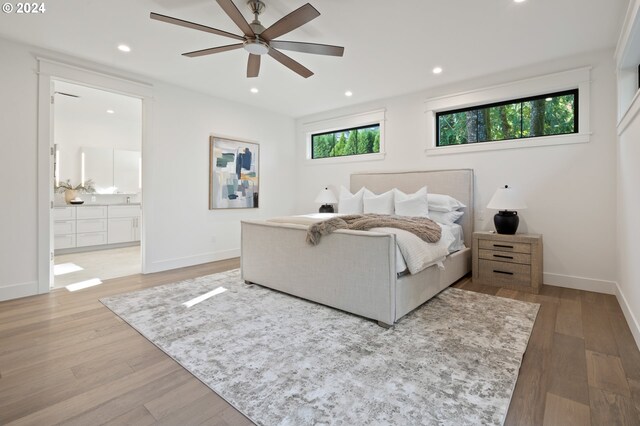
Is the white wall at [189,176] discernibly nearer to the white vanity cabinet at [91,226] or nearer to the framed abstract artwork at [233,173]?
the framed abstract artwork at [233,173]

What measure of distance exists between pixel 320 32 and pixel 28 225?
3.69m

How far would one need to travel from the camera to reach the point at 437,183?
14.3ft

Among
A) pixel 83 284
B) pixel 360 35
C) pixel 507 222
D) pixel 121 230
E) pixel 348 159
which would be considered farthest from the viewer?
pixel 121 230

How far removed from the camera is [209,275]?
160 inches

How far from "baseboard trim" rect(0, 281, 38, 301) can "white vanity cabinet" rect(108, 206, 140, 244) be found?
294 centimetres

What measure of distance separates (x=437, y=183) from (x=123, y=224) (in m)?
6.04

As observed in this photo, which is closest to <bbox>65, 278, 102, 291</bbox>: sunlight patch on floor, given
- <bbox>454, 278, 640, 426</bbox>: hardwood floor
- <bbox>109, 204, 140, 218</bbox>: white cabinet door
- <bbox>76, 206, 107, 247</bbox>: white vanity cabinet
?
<bbox>76, 206, 107, 247</bbox>: white vanity cabinet

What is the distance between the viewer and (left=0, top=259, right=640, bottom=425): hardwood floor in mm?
1494

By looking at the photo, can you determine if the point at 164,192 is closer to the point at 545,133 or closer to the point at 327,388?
the point at 327,388

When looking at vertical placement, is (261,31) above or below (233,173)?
above

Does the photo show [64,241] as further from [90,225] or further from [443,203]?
[443,203]

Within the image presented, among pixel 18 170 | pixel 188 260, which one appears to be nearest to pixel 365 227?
pixel 188 260

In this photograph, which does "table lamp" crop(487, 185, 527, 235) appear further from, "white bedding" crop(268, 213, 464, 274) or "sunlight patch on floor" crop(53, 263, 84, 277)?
"sunlight patch on floor" crop(53, 263, 84, 277)

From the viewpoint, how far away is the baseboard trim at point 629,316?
219 centimetres
